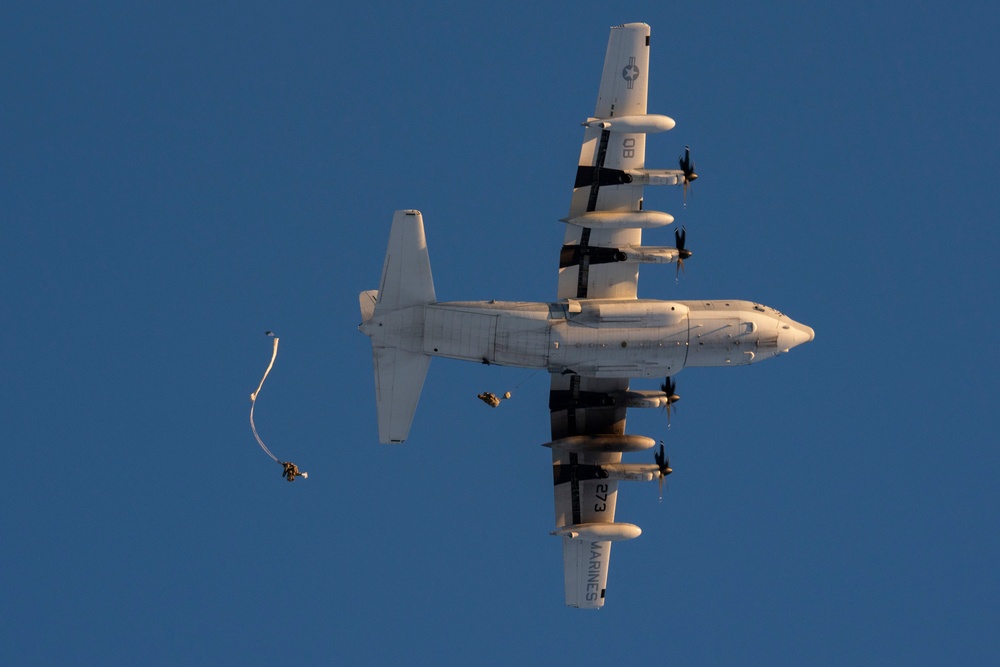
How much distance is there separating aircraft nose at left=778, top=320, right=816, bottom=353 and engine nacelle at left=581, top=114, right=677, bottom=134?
9700mm

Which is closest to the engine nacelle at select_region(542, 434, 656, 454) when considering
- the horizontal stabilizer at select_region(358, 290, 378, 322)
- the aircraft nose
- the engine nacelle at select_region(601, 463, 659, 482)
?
the engine nacelle at select_region(601, 463, 659, 482)

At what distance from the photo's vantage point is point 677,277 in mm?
59000

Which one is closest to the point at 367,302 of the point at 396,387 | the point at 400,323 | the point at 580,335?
the point at 400,323

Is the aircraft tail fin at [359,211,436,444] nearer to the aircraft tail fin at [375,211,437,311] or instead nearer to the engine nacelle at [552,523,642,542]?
the aircraft tail fin at [375,211,437,311]

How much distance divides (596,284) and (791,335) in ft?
27.7

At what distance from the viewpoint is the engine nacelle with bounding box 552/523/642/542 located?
6103cm

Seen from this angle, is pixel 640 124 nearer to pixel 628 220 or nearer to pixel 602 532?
pixel 628 220

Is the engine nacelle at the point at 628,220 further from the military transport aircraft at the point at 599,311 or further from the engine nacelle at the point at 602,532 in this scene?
the engine nacelle at the point at 602,532

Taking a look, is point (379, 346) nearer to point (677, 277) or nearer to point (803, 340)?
point (677, 277)

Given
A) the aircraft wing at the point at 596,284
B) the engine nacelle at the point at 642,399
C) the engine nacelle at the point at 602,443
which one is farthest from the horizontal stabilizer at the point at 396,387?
the engine nacelle at the point at 642,399

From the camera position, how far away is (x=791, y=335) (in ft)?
192

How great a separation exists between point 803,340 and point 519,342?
39.9ft

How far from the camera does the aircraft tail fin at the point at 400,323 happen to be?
185 ft

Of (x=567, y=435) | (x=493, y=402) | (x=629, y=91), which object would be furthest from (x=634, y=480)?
(x=629, y=91)
